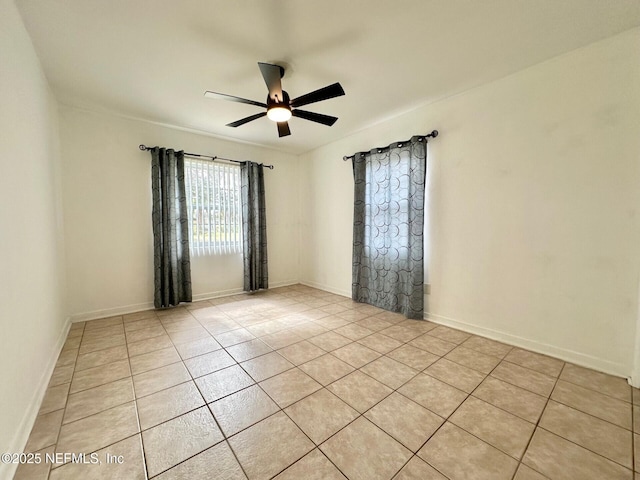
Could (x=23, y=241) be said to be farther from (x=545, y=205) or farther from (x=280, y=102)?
(x=545, y=205)

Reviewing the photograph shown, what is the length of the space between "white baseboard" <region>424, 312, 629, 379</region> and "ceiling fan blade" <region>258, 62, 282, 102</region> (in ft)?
9.47

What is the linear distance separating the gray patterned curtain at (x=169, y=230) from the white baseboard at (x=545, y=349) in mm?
3420

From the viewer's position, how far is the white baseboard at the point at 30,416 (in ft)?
3.70

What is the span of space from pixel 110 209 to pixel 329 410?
11.3 ft

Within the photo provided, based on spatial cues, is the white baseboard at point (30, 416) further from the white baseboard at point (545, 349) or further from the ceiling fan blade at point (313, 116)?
the white baseboard at point (545, 349)

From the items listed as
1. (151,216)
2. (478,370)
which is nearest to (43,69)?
(151,216)

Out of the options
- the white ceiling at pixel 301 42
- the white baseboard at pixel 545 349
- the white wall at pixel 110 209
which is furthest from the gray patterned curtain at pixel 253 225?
the white baseboard at pixel 545 349

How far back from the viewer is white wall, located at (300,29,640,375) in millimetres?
1863

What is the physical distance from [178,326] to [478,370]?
9.95ft

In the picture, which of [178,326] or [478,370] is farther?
[178,326]

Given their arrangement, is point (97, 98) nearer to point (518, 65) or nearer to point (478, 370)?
point (518, 65)

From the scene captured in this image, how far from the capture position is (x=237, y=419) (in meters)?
1.49

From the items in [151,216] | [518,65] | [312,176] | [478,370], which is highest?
[518,65]

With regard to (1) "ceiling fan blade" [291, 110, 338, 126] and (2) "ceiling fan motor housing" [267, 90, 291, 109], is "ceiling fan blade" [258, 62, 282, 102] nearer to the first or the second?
(2) "ceiling fan motor housing" [267, 90, 291, 109]
